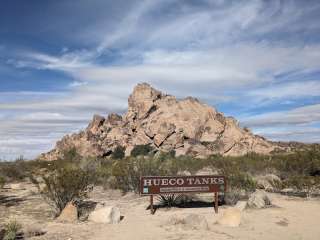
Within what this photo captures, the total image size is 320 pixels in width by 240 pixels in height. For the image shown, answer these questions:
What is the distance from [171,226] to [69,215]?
3158mm

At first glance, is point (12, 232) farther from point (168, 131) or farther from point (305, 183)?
point (168, 131)

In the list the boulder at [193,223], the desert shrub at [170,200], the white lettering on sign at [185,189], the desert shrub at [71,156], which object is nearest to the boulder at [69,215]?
the boulder at [193,223]

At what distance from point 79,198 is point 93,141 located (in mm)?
63924

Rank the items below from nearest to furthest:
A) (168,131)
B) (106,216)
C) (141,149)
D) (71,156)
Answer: (106,216) → (71,156) → (141,149) → (168,131)

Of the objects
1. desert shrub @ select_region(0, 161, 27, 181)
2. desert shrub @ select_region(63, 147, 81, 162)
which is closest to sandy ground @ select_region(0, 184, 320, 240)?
desert shrub @ select_region(0, 161, 27, 181)

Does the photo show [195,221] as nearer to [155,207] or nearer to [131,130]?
[155,207]

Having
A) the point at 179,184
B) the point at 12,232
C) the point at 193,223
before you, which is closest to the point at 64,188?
the point at 179,184

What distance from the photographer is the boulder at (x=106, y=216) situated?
12398mm

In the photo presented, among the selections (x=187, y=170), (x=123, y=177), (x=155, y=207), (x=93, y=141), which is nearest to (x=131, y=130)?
(x=93, y=141)

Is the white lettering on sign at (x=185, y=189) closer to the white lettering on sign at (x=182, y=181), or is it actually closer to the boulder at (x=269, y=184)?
the white lettering on sign at (x=182, y=181)

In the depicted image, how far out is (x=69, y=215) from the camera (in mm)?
12836

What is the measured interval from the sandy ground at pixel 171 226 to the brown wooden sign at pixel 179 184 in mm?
667

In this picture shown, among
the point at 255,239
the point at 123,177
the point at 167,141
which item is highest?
the point at 167,141

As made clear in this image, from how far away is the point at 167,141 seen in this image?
7106 centimetres
